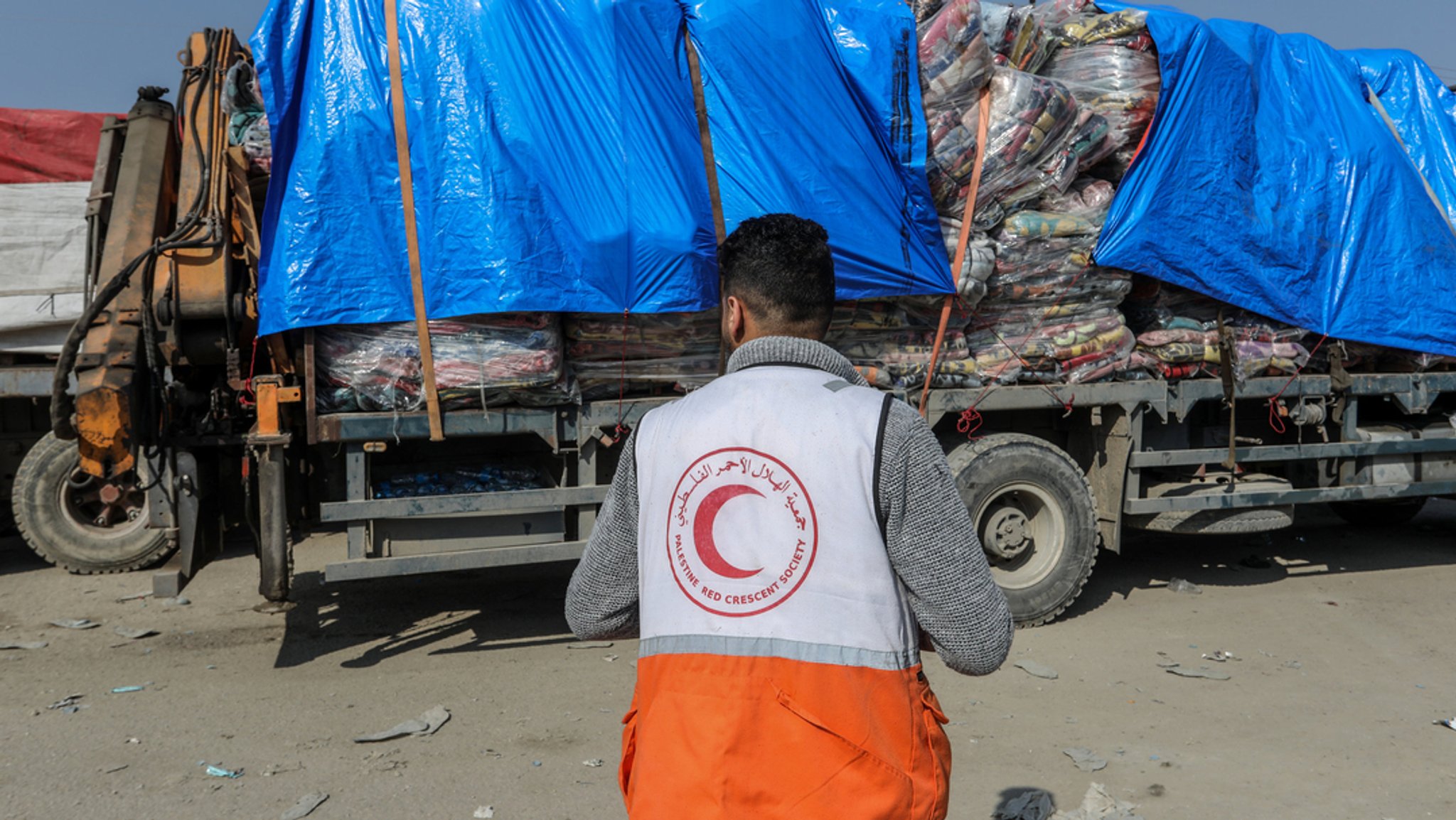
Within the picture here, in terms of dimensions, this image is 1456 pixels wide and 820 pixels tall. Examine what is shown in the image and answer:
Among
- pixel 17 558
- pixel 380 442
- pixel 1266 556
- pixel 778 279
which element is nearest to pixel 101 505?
pixel 17 558

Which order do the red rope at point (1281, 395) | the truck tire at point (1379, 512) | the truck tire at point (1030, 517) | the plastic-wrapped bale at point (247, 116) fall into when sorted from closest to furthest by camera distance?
the plastic-wrapped bale at point (247, 116) → the truck tire at point (1030, 517) → the red rope at point (1281, 395) → the truck tire at point (1379, 512)

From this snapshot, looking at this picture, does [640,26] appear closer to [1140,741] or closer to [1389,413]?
[1140,741]

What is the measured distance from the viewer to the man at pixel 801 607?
163 centimetres

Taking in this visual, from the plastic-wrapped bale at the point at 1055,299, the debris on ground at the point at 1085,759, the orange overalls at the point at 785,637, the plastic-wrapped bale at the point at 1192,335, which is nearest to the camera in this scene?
the orange overalls at the point at 785,637

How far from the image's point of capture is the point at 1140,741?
171 inches

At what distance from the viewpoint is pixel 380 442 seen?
15.8ft

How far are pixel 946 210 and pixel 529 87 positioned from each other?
2.19 m

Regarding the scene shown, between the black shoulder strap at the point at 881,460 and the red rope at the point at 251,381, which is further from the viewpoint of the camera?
the red rope at the point at 251,381

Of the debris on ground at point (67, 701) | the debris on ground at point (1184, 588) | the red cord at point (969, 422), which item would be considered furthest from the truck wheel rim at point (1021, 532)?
the debris on ground at point (67, 701)

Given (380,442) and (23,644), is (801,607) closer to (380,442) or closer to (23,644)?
(380,442)

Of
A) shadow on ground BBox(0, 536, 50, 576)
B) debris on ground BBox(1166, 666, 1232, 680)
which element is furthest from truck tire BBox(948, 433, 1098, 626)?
shadow on ground BBox(0, 536, 50, 576)

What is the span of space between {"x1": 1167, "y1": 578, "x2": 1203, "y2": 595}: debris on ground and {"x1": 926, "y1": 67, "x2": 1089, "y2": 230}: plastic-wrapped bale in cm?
270

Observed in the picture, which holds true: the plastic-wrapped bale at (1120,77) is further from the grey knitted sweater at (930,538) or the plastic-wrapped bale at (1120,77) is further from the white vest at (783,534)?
the white vest at (783,534)

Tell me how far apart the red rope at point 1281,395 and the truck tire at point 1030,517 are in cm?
130
